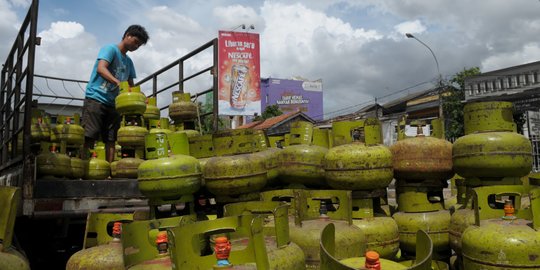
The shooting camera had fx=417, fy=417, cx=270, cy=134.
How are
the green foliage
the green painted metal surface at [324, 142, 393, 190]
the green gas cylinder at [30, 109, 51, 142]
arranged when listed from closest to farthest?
the green painted metal surface at [324, 142, 393, 190], the green gas cylinder at [30, 109, 51, 142], the green foliage

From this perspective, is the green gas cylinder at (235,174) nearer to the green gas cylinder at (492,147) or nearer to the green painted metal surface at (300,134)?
the green painted metal surface at (300,134)

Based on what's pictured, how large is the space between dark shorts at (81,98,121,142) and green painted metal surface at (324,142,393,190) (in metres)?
3.48

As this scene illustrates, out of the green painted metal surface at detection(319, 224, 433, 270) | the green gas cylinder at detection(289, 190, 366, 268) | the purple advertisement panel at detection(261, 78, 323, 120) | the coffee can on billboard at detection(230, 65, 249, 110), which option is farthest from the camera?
the purple advertisement panel at detection(261, 78, 323, 120)

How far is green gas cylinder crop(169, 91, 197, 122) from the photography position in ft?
20.0

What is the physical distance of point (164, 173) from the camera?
10.1ft

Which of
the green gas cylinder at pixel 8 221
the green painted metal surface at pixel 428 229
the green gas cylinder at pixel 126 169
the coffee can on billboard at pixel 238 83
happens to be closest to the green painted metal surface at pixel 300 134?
the green painted metal surface at pixel 428 229

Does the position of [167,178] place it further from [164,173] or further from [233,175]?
[233,175]

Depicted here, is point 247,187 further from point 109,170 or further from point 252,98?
point 252,98

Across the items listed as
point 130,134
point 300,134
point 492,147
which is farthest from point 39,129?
point 492,147

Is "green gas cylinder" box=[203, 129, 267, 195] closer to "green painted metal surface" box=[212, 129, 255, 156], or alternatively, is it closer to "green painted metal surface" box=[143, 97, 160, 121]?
"green painted metal surface" box=[212, 129, 255, 156]

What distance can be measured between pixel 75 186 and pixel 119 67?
2.21 m

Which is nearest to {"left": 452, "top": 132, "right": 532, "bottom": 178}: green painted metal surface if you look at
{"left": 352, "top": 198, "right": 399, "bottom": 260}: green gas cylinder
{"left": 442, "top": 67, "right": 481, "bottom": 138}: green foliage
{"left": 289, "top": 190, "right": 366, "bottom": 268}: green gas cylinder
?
{"left": 352, "top": 198, "right": 399, "bottom": 260}: green gas cylinder

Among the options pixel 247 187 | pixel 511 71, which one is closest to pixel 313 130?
pixel 247 187

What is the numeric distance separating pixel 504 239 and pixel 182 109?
4.54m
